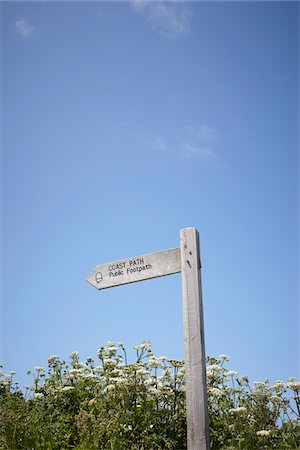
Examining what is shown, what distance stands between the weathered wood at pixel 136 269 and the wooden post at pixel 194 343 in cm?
16

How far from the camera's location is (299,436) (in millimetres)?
6074

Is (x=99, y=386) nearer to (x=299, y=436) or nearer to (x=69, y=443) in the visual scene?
(x=69, y=443)

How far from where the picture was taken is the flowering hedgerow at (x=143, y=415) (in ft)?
19.0

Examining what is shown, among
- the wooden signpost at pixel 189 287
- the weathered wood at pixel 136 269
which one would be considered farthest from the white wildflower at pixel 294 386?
the weathered wood at pixel 136 269

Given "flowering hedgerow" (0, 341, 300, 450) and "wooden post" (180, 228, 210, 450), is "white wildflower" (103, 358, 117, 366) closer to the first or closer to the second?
"flowering hedgerow" (0, 341, 300, 450)

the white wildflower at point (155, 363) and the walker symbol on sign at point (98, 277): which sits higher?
the walker symbol on sign at point (98, 277)

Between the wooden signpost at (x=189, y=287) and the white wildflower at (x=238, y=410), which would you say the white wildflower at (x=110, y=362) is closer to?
the wooden signpost at (x=189, y=287)

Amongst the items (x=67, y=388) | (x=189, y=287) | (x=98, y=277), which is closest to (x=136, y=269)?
(x=98, y=277)

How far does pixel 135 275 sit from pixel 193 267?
0.78 metres

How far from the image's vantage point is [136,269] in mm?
6098

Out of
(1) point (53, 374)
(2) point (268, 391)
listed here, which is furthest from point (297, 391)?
(1) point (53, 374)

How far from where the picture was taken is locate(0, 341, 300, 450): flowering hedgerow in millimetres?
5801

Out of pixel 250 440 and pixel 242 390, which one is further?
pixel 242 390

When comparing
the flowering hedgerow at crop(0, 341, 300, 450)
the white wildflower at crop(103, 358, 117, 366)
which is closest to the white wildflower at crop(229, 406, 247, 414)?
the flowering hedgerow at crop(0, 341, 300, 450)
